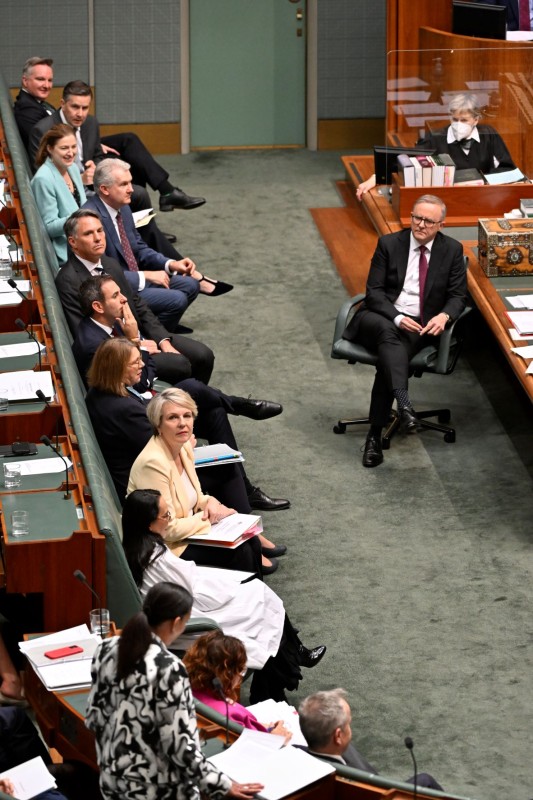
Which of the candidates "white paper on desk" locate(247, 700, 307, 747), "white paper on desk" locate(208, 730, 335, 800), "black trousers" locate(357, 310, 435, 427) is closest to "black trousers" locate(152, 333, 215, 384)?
"black trousers" locate(357, 310, 435, 427)

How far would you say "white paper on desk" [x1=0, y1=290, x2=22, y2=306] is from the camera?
6.14m

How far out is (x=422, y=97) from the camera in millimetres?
8469

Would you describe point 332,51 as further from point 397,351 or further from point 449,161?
point 397,351

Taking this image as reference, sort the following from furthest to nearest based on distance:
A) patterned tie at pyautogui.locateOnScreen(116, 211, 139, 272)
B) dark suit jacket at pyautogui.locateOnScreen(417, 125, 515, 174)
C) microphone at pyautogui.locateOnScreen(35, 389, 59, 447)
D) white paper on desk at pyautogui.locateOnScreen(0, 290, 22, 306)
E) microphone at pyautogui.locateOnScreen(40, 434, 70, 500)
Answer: dark suit jacket at pyautogui.locateOnScreen(417, 125, 515, 174) < patterned tie at pyautogui.locateOnScreen(116, 211, 139, 272) < white paper on desk at pyautogui.locateOnScreen(0, 290, 22, 306) < microphone at pyautogui.locateOnScreen(35, 389, 59, 447) < microphone at pyautogui.locateOnScreen(40, 434, 70, 500)

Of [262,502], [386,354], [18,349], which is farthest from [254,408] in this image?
[18,349]

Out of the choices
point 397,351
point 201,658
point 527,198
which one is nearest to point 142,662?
point 201,658

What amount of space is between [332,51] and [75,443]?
6.76 meters

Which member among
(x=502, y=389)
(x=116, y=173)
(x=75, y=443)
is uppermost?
(x=116, y=173)

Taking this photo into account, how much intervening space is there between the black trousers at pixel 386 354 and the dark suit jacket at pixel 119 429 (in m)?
1.60

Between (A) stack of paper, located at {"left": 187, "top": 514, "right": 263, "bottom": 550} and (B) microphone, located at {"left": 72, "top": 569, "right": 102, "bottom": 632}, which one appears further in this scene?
(A) stack of paper, located at {"left": 187, "top": 514, "right": 263, "bottom": 550}

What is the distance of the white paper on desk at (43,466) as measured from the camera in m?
4.81

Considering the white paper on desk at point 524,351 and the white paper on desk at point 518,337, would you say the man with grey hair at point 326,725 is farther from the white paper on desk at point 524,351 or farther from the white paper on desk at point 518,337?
the white paper on desk at point 518,337

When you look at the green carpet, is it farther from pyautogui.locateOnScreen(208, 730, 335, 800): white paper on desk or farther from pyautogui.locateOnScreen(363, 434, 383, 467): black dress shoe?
pyautogui.locateOnScreen(208, 730, 335, 800): white paper on desk

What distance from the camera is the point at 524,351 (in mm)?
6320
